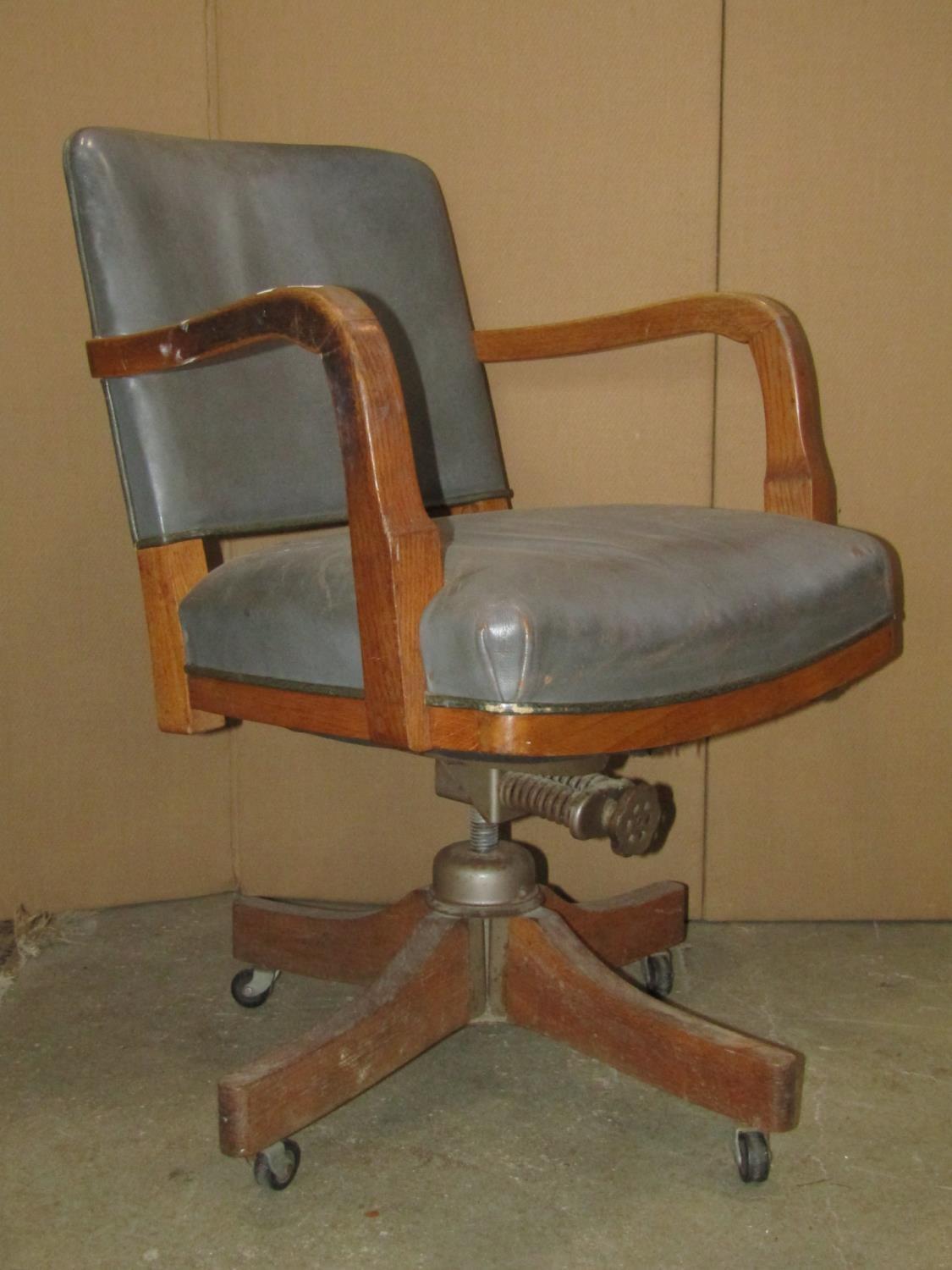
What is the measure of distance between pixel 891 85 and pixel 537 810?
945 mm

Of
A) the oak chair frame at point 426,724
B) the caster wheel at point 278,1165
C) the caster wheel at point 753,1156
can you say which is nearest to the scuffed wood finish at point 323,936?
the oak chair frame at point 426,724

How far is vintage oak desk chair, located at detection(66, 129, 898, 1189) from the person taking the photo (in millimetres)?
831

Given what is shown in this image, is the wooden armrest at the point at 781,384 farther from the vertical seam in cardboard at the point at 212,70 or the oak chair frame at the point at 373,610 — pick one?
the vertical seam in cardboard at the point at 212,70

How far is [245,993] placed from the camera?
135 cm

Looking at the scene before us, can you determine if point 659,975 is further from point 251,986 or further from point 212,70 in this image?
point 212,70

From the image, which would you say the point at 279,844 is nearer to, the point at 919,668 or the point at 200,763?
the point at 200,763

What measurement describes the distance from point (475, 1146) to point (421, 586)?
0.53m

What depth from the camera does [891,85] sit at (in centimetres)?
140

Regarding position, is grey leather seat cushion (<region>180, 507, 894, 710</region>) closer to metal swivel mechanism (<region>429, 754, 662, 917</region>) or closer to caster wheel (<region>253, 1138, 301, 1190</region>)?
metal swivel mechanism (<region>429, 754, 662, 917</region>)

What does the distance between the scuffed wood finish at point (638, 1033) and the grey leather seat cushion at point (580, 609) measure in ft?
1.06

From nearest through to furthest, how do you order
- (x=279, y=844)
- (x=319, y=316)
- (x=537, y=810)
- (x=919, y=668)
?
(x=319, y=316) < (x=537, y=810) < (x=919, y=668) < (x=279, y=844)

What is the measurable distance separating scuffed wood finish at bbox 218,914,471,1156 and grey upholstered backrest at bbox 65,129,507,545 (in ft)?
1.38

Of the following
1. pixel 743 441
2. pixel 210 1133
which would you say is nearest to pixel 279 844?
pixel 210 1133

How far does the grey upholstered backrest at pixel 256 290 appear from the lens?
1069 millimetres
